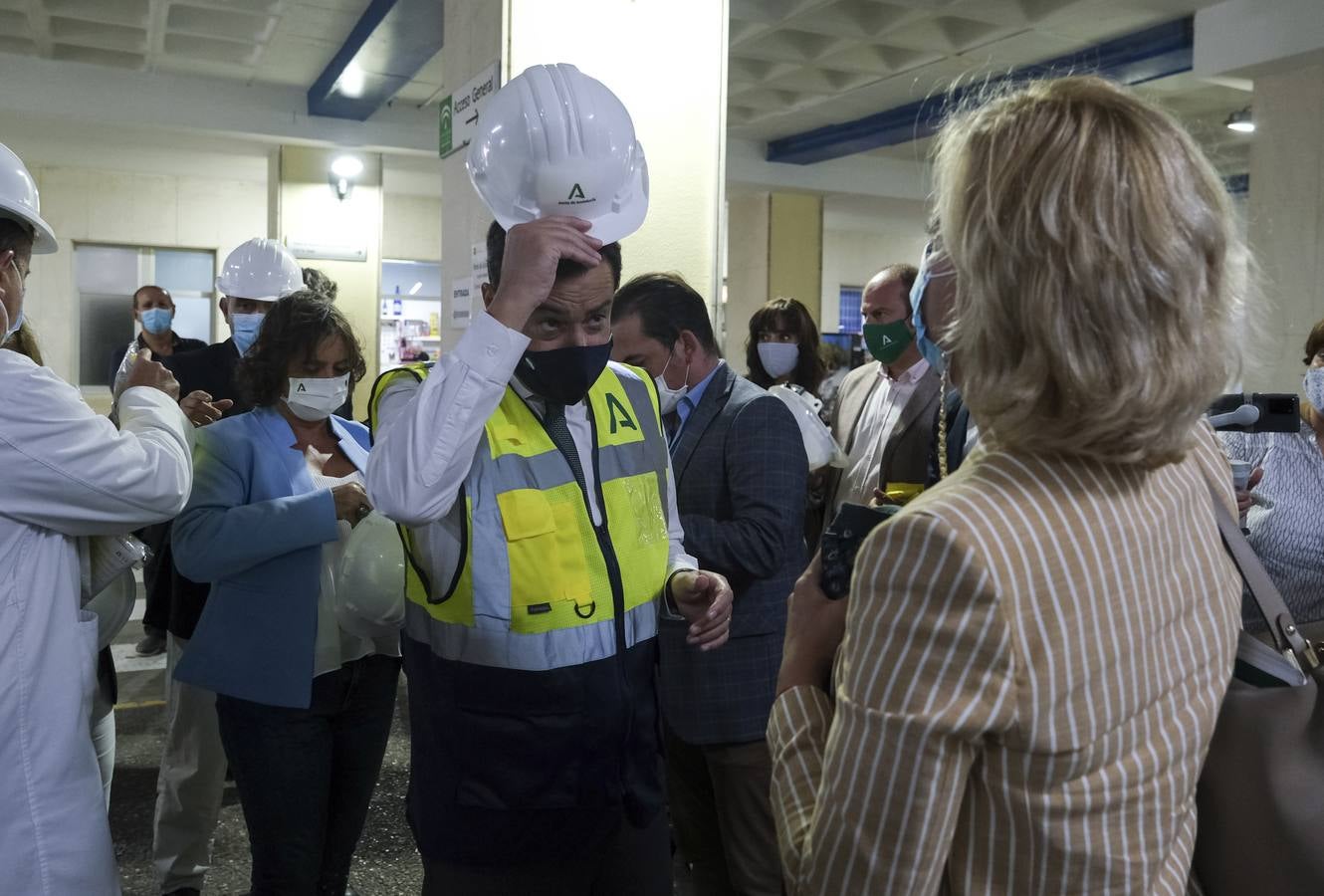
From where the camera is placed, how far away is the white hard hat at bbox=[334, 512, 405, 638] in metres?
2.25

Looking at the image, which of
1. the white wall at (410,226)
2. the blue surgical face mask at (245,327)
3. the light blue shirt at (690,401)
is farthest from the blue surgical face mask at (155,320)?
the white wall at (410,226)

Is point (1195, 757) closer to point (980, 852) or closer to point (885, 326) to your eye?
point (980, 852)

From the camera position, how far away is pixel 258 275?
440cm

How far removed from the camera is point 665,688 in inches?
103

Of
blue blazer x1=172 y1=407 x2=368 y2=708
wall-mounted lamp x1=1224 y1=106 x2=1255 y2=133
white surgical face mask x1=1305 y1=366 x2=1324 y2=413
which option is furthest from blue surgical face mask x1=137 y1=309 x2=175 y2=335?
wall-mounted lamp x1=1224 y1=106 x2=1255 y2=133

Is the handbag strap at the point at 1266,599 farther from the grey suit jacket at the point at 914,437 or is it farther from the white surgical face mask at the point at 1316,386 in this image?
the white surgical face mask at the point at 1316,386

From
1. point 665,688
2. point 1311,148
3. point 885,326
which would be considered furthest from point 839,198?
point 665,688

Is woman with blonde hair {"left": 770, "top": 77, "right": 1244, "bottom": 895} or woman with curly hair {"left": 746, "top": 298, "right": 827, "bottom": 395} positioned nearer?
woman with blonde hair {"left": 770, "top": 77, "right": 1244, "bottom": 895}

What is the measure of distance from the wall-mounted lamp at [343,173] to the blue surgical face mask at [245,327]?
23.0ft

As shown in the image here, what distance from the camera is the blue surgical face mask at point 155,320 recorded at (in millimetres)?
6195

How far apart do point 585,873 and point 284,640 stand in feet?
3.49

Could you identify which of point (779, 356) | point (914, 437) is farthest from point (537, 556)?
point (779, 356)

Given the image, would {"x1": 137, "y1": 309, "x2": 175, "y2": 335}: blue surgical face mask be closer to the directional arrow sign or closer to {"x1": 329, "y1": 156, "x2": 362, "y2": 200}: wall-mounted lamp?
the directional arrow sign

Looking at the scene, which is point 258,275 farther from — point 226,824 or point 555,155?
point 555,155
